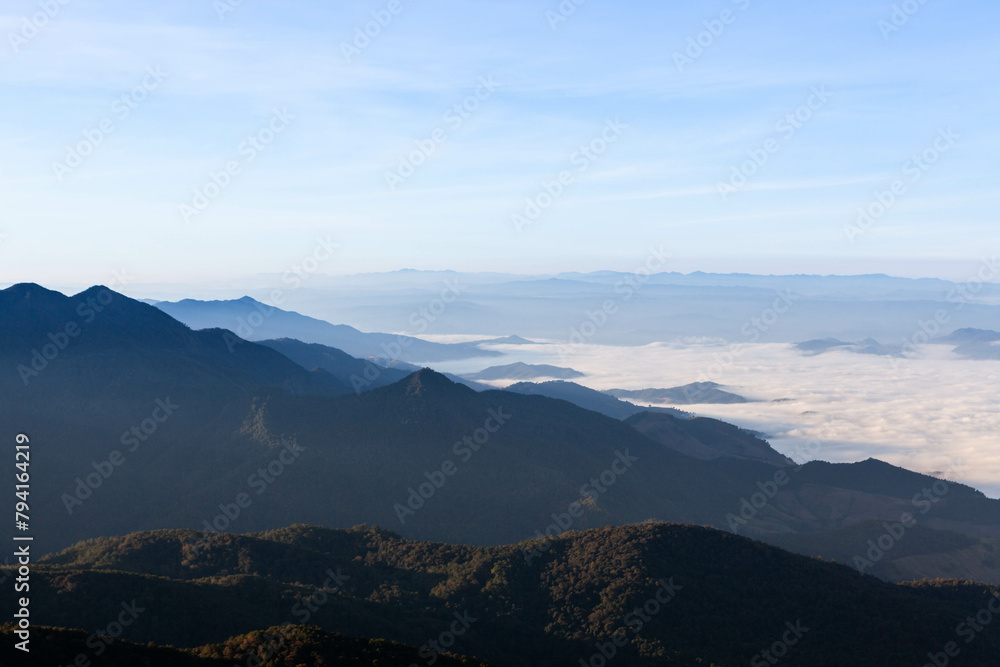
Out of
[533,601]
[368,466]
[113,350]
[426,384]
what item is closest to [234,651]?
[533,601]

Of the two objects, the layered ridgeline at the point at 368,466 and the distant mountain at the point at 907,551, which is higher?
the layered ridgeline at the point at 368,466

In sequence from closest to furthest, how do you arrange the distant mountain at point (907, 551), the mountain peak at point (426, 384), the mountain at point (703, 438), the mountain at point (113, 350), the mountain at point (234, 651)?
the mountain at point (234, 651) < the distant mountain at point (907, 551) < the mountain peak at point (426, 384) < the mountain at point (113, 350) < the mountain at point (703, 438)

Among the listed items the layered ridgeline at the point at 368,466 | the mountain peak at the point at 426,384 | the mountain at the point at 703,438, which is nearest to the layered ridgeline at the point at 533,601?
the layered ridgeline at the point at 368,466

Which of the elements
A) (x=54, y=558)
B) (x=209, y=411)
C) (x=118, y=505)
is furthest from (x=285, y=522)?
(x=209, y=411)

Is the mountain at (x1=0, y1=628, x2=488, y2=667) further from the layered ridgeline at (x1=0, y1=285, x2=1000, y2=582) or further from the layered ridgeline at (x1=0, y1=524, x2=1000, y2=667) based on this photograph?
the layered ridgeline at (x1=0, y1=285, x2=1000, y2=582)

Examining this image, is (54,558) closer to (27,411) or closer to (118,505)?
(118,505)

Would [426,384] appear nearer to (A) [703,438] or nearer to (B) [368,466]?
(B) [368,466]

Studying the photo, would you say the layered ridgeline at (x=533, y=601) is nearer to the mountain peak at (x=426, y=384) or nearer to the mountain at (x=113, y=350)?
the mountain peak at (x=426, y=384)
